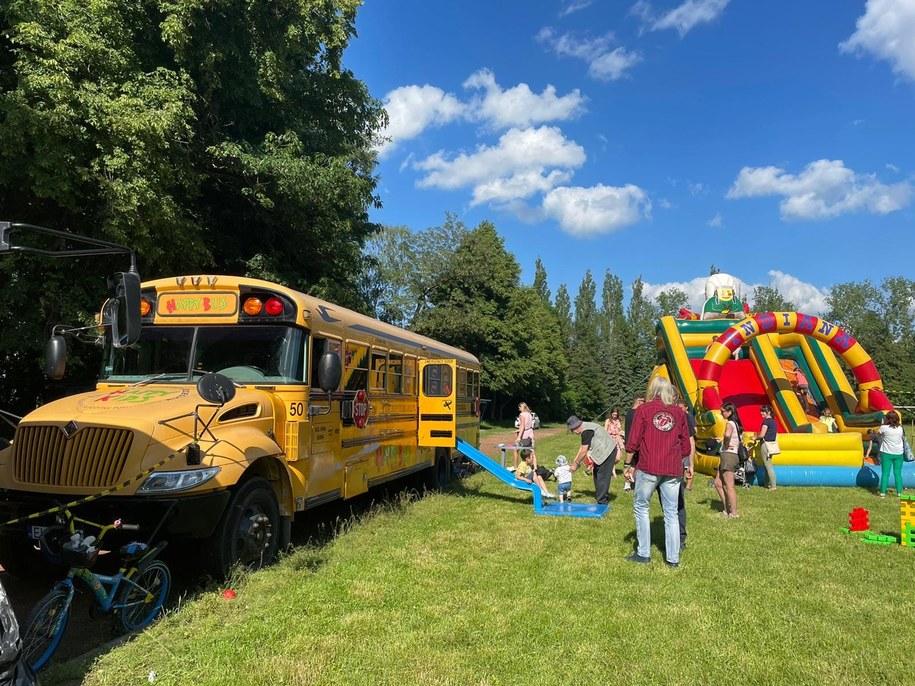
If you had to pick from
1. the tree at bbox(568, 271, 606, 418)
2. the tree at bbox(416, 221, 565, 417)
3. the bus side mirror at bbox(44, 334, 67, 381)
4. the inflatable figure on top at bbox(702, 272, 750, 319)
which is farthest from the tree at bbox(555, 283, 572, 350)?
the bus side mirror at bbox(44, 334, 67, 381)

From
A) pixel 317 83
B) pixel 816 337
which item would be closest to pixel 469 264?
pixel 317 83

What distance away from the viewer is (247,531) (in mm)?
5562

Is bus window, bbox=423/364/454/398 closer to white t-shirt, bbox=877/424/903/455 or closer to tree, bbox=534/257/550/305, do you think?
white t-shirt, bbox=877/424/903/455

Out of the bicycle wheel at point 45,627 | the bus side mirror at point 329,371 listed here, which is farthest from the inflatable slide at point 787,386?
the bicycle wheel at point 45,627

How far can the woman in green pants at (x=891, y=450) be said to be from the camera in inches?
427

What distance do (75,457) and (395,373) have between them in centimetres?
518

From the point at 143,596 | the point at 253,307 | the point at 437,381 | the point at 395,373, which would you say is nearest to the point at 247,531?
the point at 143,596

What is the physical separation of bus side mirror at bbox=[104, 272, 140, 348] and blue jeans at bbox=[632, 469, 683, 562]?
4828 millimetres

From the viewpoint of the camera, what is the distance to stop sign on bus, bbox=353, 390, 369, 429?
25.5ft

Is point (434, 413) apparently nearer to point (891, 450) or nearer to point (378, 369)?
point (378, 369)

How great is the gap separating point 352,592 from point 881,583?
4.84 metres

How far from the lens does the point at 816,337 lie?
49.0 feet

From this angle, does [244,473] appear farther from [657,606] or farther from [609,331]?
[609,331]

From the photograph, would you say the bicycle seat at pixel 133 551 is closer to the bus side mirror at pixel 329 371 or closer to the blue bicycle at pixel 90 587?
the blue bicycle at pixel 90 587
